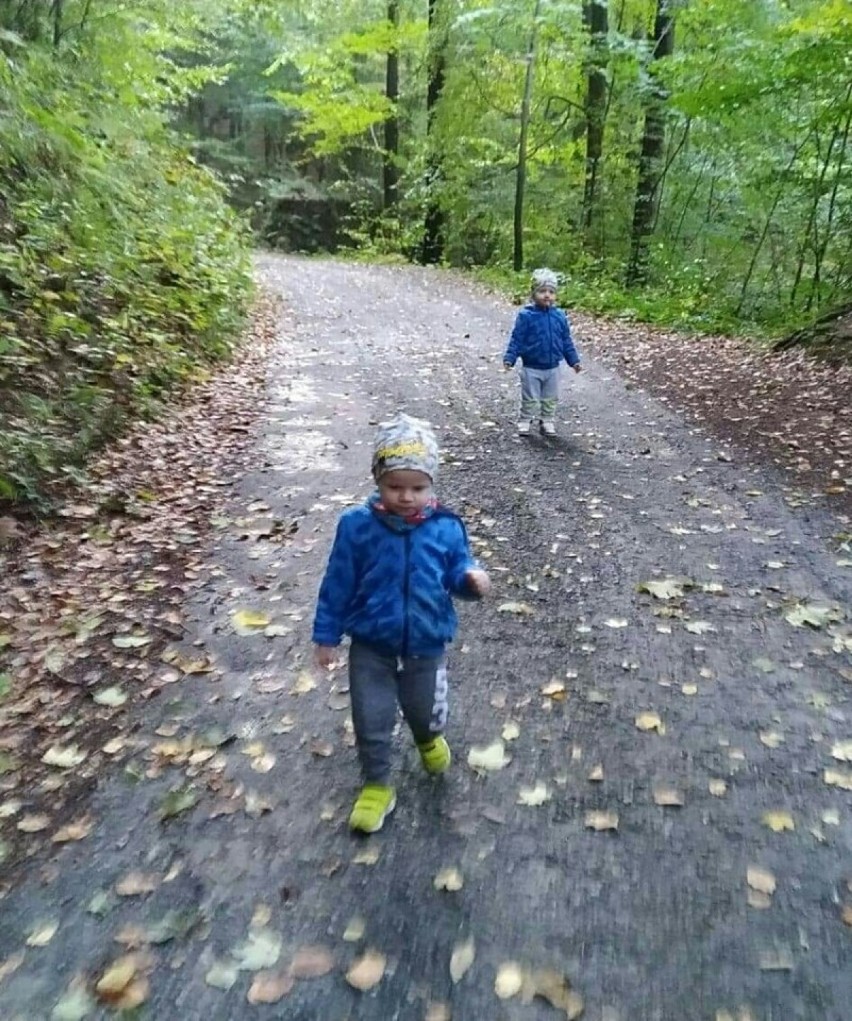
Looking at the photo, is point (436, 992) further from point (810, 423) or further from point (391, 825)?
point (810, 423)

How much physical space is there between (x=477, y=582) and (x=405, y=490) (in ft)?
1.48

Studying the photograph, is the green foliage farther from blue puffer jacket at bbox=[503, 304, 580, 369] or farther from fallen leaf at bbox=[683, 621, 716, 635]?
fallen leaf at bbox=[683, 621, 716, 635]

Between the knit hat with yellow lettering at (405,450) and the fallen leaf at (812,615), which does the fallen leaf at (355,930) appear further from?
the fallen leaf at (812,615)

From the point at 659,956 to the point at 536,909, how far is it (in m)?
0.44

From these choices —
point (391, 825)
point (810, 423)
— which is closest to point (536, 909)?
point (391, 825)

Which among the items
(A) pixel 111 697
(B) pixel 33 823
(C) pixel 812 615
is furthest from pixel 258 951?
(C) pixel 812 615

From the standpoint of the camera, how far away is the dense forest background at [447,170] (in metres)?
9.56

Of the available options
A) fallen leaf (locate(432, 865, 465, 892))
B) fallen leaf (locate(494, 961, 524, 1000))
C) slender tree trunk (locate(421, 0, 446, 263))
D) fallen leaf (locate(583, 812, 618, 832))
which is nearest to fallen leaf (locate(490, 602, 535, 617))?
fallen leaf (locate(583, 812, 618, 832))

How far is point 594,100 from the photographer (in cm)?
2048

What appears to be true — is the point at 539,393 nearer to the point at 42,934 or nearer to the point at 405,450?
the point at 405,450

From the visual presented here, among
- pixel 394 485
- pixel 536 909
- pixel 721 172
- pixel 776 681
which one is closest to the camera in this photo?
pixel 536 909

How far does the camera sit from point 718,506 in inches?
275

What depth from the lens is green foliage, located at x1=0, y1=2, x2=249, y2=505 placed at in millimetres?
7824

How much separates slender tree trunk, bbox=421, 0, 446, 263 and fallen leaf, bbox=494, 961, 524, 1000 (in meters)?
25.0
